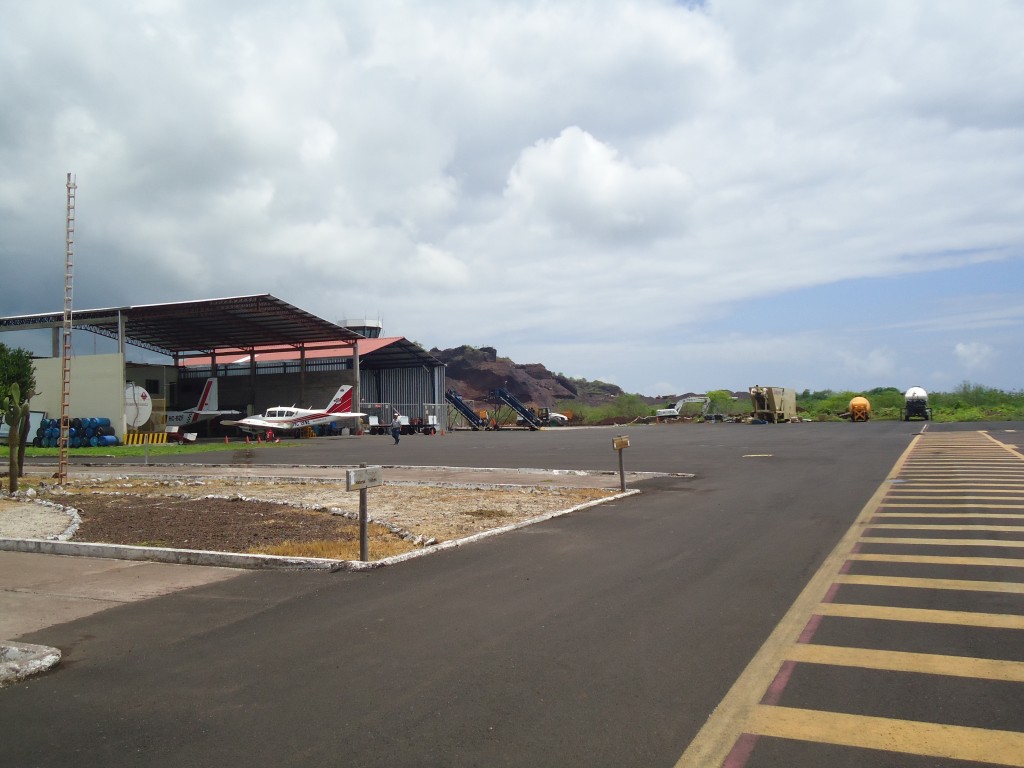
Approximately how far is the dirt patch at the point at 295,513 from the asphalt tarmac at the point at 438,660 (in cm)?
154

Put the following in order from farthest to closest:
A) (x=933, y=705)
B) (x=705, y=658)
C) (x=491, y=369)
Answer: (x=491, y=369)
(x=705, y=658)
(x=933, y=705)

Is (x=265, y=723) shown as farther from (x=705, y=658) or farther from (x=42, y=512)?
(x=42, y=512)

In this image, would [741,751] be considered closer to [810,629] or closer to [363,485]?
[810,629]

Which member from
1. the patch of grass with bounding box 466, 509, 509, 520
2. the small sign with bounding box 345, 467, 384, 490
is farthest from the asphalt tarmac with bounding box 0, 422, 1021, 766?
the patch of grass with bounding box 466, 509, 509, 520

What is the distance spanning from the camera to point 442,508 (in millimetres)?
14430

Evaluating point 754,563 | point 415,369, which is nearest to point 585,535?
point 754,563

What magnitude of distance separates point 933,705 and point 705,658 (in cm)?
145

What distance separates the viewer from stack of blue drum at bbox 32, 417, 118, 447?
146ft

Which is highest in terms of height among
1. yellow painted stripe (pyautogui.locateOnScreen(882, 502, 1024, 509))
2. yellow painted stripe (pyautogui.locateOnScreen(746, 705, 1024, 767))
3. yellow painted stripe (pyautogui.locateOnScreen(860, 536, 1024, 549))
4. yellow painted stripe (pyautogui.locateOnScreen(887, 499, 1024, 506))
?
yellow painted stripe (pyautogui.locateOnScreen(887, 499, 1024, 506))

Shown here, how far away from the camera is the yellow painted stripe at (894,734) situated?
3.92 m

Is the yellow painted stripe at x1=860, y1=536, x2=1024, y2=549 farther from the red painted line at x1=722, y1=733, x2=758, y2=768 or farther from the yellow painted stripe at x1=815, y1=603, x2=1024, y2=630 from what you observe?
the red painted line at x1=722, y1=733, x2=758, y2=768

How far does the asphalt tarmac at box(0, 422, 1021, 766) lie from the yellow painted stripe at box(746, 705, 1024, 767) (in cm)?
19

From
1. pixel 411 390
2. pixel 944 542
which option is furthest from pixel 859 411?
pixel 944 542

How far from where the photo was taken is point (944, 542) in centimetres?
970
